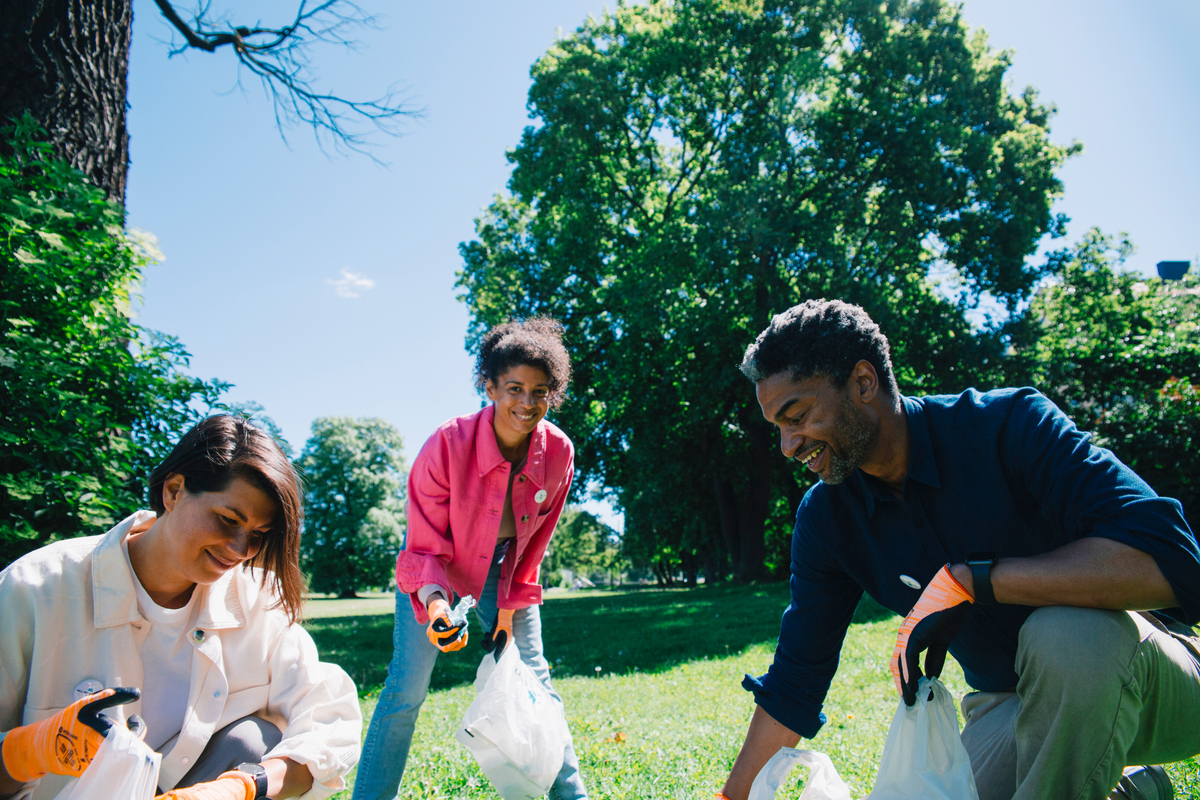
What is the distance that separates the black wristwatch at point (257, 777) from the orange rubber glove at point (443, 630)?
0.77 metres

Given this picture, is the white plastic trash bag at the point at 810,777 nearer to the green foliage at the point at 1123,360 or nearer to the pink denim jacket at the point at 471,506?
the pink denim jacket at the point at 471,506

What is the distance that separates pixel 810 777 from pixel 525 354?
6.27 ft

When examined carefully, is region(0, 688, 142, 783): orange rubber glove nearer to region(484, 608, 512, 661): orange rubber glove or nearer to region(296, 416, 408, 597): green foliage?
region(484, 608, 512, 661): orange rubber glove

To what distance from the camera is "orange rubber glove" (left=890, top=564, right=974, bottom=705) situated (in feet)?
6.20

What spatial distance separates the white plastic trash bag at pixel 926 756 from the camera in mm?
1786

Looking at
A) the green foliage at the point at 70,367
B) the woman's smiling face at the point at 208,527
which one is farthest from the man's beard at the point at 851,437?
the green foliage at the point at 70,367

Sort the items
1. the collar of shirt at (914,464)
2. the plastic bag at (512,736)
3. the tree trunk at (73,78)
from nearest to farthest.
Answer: the collar of shirt at (914,464)
the plastic bag at (512,736)
the tree trunk at (73,78)

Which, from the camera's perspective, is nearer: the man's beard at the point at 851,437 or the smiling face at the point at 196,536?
the smiling face at the point at 196,536

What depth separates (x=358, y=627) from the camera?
11844 millimetres

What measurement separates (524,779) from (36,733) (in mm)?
1467

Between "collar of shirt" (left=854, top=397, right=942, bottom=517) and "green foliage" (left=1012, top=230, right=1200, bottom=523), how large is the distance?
43.4 feet

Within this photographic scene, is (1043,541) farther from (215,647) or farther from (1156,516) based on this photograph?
(215,647)

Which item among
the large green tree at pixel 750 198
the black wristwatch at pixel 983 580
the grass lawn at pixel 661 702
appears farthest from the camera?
the large green tree at pixel 750 198

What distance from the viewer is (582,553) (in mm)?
64000
